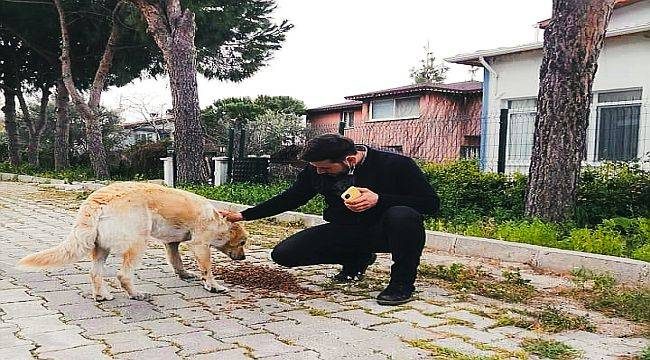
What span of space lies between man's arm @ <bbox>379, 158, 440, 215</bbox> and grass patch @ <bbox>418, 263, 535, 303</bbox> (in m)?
0.78

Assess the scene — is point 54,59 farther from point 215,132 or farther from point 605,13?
point 605,13

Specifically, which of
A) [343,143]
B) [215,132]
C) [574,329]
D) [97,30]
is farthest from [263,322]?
[97,30]

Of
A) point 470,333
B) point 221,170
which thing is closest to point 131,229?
point 470,333

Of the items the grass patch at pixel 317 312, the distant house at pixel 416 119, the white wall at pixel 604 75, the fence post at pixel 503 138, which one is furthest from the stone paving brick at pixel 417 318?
the distant house at pixel 416 119

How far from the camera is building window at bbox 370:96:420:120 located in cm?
2447

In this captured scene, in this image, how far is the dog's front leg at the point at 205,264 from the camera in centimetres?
425

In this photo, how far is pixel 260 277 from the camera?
15.9ft

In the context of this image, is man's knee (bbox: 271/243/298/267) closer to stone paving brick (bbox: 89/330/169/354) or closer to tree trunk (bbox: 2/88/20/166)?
stone paving brick (bbox: 89/330/169/354)

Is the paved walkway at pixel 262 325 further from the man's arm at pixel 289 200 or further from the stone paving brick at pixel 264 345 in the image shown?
the man's arm at pixel 289 200

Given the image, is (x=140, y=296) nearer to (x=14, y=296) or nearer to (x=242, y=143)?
(x=14, y=296)

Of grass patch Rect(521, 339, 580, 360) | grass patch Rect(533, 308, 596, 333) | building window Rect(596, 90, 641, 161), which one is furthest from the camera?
building window Rect(596, 90, 641, 161)

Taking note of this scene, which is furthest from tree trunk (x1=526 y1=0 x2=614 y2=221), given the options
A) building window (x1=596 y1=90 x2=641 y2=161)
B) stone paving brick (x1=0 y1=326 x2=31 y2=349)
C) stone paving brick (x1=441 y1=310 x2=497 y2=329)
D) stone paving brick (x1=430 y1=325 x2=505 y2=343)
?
stone paving brick (x1=0 y1=326 x2=31 y2=349)

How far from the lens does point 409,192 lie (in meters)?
4.25

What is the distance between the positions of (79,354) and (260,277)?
81.3 inches
